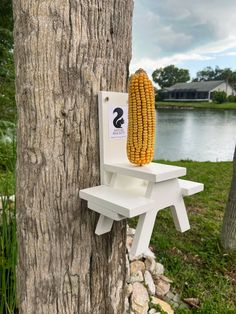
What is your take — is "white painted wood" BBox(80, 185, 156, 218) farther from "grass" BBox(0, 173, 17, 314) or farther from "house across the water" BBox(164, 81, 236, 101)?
"house across the water" BBox(164, 81, 236, 101)

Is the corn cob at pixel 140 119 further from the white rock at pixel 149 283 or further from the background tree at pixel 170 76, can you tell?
the background tree at pixel 170 76

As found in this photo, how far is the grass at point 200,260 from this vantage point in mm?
1826

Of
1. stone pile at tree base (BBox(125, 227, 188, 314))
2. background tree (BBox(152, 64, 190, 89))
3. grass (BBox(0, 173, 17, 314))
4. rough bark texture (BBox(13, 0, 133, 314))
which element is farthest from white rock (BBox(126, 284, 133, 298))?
background tree (BBox(152, 64, 190, 89))

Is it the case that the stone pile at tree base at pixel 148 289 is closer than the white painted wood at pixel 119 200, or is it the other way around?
the white painted wood at pixel 119 200

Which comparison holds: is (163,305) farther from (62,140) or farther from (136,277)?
(62,140)

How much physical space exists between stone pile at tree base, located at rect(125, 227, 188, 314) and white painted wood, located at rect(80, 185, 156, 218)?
3.11 ft

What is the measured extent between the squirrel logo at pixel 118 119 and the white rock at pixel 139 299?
1.18 meters

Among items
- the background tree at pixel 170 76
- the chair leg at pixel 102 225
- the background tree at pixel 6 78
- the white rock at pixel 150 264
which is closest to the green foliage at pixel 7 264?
the chair leg at pixel 102 225

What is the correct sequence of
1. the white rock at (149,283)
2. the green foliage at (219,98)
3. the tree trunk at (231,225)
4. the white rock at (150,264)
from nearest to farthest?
the white rock at (149,283)
the white rock at (150,264)
the tree trunk at (231,225)
the green foliage at (219,98)

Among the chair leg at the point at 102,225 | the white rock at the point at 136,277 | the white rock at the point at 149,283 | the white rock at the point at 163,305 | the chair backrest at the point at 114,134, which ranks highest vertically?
the chair backrest at the point at 114,134

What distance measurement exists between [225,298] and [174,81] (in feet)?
177

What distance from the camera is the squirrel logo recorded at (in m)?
0.87

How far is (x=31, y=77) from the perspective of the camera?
78 cm

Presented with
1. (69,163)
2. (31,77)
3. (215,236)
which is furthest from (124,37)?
(215,236)
